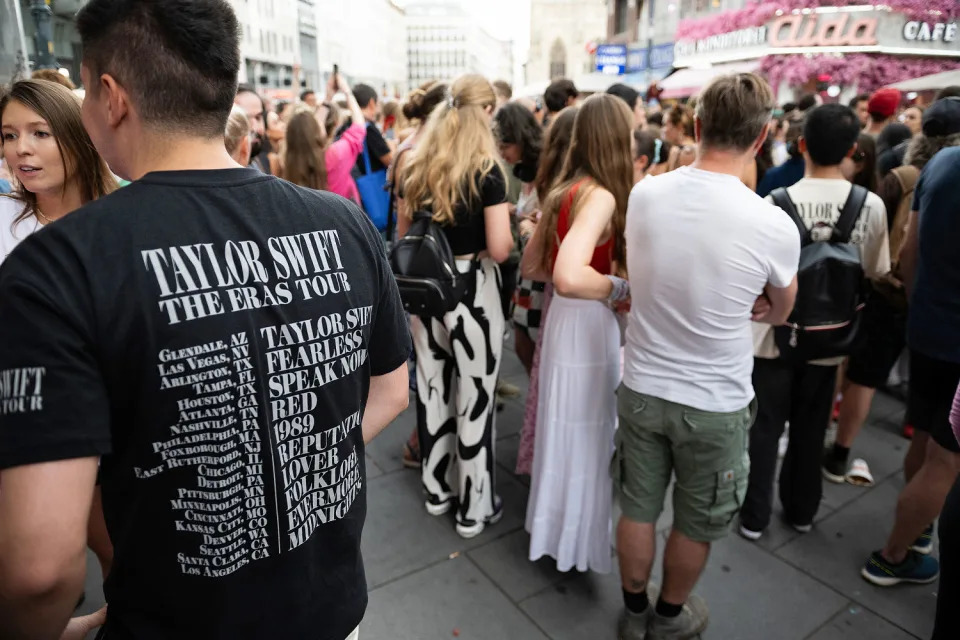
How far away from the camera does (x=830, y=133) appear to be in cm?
267

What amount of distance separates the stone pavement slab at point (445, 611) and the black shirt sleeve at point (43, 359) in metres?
2.01

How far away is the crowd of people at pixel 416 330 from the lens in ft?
3.06

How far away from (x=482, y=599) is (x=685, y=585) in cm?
87

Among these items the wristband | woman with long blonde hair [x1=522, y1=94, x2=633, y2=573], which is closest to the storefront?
woman with long blonde hair [x1=522, y1=94, x2=633, y2=573]

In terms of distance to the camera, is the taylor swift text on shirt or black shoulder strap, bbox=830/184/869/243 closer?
the taylor swift text on shirt

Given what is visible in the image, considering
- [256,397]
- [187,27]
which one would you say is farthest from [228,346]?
[187,27]

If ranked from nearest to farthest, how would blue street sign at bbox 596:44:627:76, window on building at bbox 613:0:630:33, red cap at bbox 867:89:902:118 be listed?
red cap at bbox 867:89:902:118, blue street sign at bbox 596:44:627:76, window on building at bbox 613:0:630:33

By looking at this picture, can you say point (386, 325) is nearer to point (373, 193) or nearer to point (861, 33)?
point (373, 193)

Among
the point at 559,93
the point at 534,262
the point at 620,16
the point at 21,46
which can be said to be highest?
the point at 620,16

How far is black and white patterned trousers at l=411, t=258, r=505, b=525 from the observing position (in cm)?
309

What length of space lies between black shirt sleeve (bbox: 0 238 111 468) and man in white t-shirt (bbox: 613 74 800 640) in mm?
1741

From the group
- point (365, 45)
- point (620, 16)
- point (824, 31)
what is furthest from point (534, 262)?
point (365, 45)

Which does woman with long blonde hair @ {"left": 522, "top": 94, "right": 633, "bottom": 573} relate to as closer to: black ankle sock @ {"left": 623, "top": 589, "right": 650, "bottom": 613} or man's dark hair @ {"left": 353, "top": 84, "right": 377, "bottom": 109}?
black ankle sock @ {"left": 623, "top": 589, "right": 650, "bottom": 613}

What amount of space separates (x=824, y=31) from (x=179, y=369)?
25710 mm
